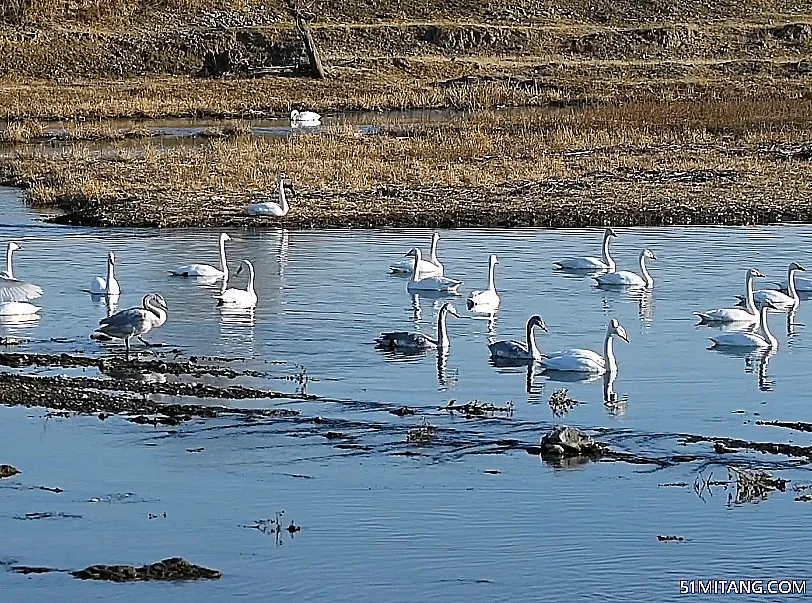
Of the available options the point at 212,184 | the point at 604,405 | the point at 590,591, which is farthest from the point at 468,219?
the point at 590,591

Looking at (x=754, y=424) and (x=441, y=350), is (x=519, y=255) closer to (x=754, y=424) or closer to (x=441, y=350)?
(x=441, y=350)

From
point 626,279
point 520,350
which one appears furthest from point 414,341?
point 626,279

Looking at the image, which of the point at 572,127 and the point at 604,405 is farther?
the point at 572,127

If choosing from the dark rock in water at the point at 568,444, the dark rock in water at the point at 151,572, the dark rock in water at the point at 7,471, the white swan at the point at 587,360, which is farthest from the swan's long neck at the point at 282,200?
the dark rock in water at the point at 151,572

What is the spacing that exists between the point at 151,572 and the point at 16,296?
8995mm

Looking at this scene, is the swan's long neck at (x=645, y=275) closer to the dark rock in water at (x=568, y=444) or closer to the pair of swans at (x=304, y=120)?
the dark rock in water at (x=568, y=444)

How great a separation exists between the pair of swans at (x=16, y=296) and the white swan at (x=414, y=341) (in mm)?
3863

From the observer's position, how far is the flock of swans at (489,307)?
14.3 m

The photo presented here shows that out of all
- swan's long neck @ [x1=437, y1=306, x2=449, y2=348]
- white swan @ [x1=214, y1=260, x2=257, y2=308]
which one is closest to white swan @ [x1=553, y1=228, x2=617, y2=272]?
white swan @ [x1=214, y1=260, x2=257, y2=308]

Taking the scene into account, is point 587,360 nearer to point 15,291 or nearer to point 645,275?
point 645,275

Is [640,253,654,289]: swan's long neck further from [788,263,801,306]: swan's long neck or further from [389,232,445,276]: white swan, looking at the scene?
[389,232,445,276]: white swan

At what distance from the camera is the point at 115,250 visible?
22188 millimetres

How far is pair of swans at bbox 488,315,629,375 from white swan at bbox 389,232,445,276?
4.50m

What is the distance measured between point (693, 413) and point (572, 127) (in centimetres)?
2700
